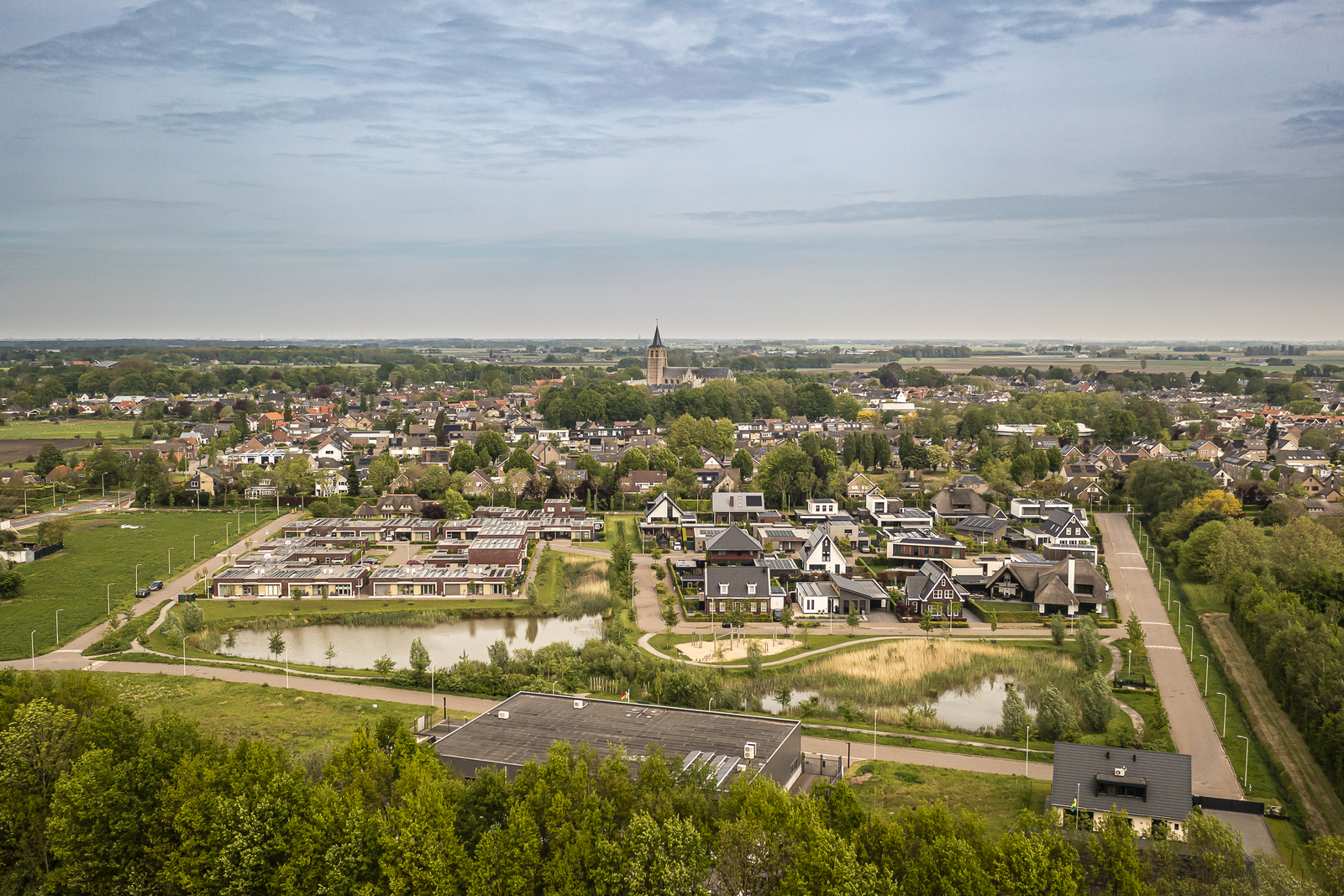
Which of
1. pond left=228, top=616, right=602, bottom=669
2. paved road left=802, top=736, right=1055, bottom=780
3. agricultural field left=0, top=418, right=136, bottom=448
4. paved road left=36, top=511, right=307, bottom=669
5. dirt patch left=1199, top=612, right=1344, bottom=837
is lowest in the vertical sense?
pond left=228, top=616, right=602, bottom=669

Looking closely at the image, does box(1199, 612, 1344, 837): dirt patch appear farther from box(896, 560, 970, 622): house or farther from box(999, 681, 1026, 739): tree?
box(896, 560, 970, 622): house

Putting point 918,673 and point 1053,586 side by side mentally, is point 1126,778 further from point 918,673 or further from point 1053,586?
point 1053,586

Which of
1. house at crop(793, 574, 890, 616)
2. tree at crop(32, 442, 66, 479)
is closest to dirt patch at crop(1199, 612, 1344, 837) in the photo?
house at crop(793, 574, 890, 616)

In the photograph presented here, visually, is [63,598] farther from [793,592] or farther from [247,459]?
[247,459]

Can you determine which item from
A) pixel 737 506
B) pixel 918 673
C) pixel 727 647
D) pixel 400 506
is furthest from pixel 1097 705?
pixel 400 506

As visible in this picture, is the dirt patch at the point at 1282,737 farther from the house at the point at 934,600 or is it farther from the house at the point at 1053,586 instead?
the house at the point at 934,600

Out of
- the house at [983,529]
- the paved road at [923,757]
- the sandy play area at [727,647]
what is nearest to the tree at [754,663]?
the sandy play area at [727,647]

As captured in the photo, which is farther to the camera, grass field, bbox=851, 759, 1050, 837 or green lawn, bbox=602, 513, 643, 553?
green lawn, bbox=602, 513, 643, 553
